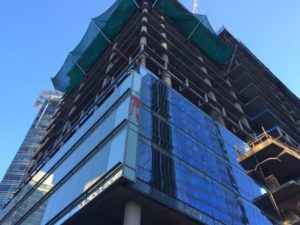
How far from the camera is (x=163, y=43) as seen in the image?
4288cm

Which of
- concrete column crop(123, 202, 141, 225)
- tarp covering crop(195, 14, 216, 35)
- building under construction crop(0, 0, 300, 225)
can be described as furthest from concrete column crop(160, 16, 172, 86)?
concrete column crop(123, 202, 141, 225)

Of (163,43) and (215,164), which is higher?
(163,43)

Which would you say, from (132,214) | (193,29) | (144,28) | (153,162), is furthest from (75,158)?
(193,29)

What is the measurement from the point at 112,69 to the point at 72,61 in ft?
32.1

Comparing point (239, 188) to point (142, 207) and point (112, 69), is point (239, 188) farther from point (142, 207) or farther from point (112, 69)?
point (112, 69)

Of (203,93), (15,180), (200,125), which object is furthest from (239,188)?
(15,180)

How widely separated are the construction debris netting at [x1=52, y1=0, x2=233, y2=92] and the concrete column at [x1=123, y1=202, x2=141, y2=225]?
33.5 meters

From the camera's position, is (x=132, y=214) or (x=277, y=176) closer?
(x=277, y=176)

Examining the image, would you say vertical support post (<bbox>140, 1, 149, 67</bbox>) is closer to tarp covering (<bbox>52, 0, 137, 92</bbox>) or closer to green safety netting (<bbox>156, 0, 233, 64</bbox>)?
tarp covering (<bbox>52, 0, 137, 92</bbox>)

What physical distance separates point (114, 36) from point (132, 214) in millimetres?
35164

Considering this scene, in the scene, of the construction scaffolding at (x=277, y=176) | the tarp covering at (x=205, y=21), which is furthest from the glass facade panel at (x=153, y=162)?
the tarp covering at (x=205, y=21)

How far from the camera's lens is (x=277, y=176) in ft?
32.3

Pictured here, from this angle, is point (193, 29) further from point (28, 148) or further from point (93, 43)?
point (28, 148)

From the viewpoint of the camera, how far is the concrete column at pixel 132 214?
1812 cm
